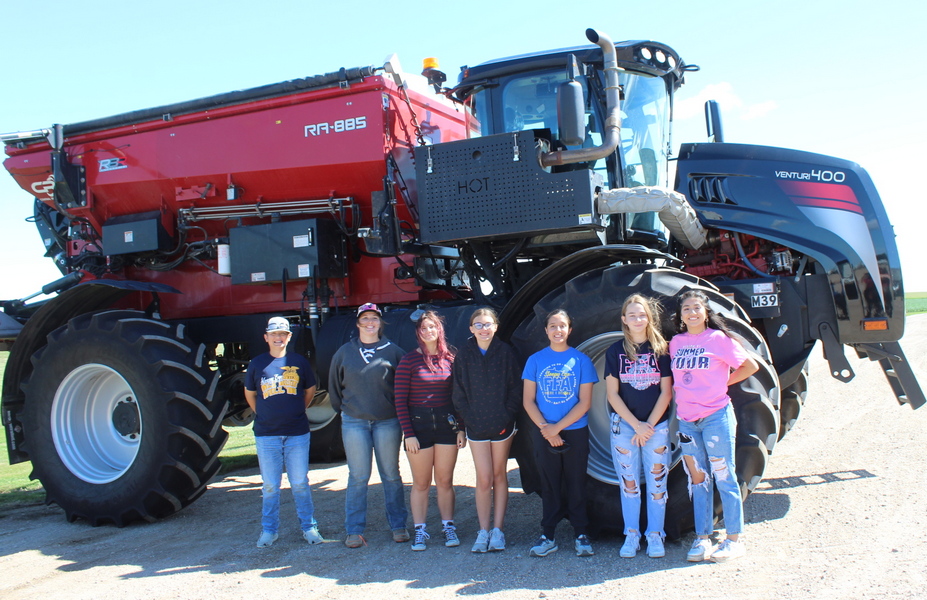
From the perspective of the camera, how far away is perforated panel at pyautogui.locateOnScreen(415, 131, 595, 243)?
17.8ft

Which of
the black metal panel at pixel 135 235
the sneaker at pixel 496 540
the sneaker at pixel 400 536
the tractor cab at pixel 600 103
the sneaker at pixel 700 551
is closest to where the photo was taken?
the sneaker at pixel 700 551

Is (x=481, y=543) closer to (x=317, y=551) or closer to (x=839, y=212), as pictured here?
(x=317, y=551)

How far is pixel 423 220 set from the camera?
5.88 meters

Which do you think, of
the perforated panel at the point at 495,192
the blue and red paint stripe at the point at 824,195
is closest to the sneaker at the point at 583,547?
the perforated panel at the point at 495,192

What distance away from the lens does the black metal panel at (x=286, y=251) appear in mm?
6559

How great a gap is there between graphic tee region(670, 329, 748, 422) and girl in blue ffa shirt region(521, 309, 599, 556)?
573mm

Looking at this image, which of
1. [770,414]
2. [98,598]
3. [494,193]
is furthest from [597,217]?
[98,598]

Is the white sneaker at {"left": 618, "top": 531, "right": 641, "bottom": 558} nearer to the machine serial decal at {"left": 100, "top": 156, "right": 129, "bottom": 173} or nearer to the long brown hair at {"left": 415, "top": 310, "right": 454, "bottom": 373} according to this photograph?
the long brown hair at {"left": 415, "top": 310, "right": 454, "bottom": 373}

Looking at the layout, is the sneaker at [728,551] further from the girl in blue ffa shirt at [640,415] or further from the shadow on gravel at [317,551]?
the girl in blue ffa shirt at [640,415]

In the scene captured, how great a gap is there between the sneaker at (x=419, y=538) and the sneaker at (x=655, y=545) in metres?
1.44

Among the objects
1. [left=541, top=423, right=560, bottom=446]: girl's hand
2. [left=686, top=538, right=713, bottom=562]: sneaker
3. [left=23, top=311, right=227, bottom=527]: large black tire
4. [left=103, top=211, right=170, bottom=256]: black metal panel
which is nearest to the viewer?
[left=686, top=538, right=713, bottom=562]: sneaker

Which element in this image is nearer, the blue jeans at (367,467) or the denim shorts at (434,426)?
the denim shorts at (434,426)

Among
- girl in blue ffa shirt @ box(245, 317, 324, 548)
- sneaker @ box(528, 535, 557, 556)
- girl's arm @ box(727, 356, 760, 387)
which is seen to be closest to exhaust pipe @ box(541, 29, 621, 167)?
girl's arm @ box(727, 356, 760, 387)

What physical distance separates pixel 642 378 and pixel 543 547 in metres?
1.19
